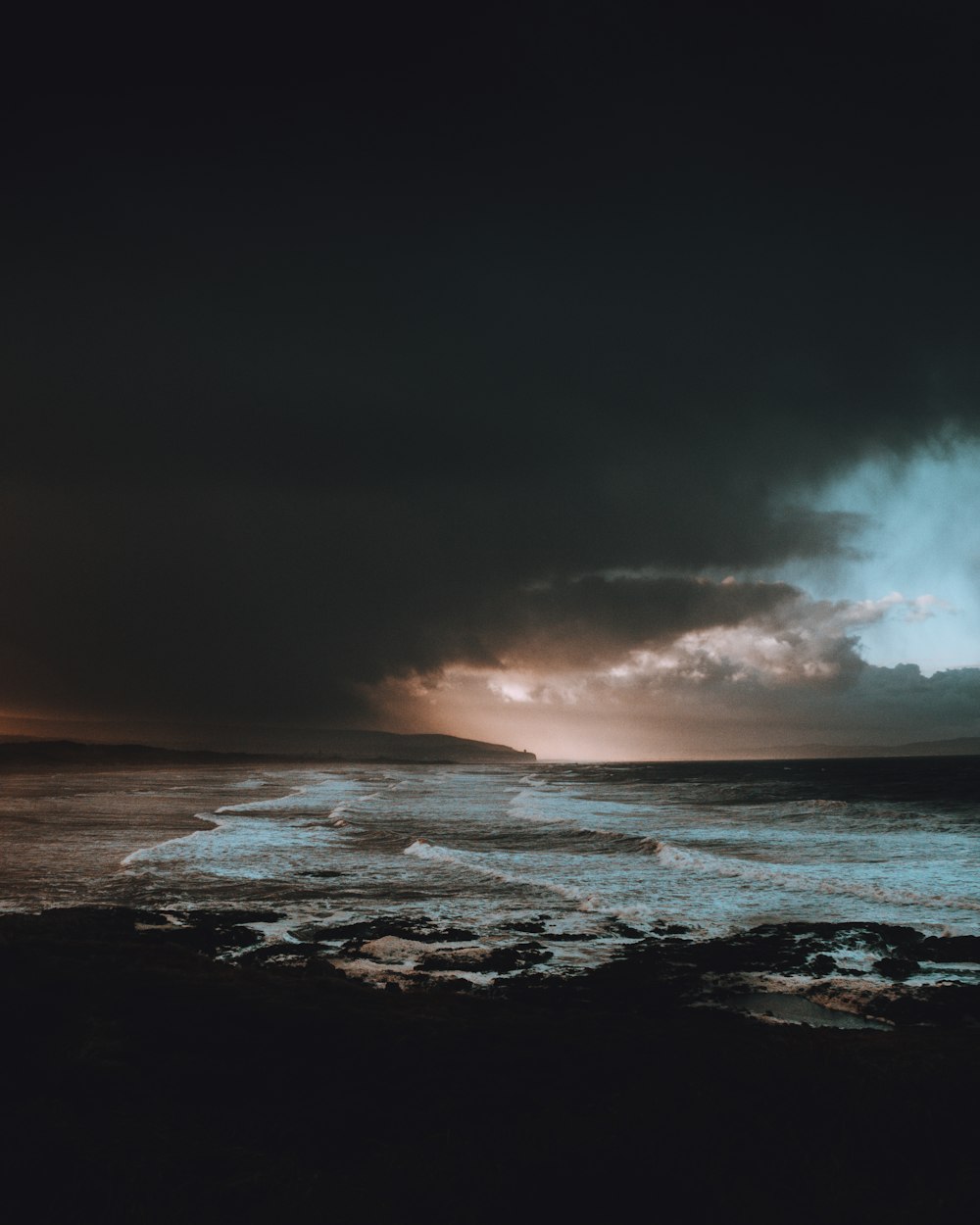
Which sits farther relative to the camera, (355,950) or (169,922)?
(169,922)

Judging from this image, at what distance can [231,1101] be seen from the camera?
941cm

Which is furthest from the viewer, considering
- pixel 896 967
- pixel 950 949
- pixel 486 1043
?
pixel 950 949

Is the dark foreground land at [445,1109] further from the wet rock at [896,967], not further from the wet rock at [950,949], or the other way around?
the wet rock at [950,949]

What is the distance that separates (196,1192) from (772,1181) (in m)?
5.38

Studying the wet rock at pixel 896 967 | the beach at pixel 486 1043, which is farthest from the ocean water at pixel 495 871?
the wet rock at pixel 896 967

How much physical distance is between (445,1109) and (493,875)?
2262cm

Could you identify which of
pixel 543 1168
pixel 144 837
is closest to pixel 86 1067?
pixel 543 1168

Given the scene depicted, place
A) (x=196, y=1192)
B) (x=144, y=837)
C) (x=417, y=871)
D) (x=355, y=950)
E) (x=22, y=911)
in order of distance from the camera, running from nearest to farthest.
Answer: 1. (x=196, y=1192)
2. (x=355, y=950)
3. (x=22, y=911)
4. (x=417, y=871)
5. (x=144, y=837)

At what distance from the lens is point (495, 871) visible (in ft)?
106

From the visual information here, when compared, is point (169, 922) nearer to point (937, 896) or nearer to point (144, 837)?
point (144, 837)

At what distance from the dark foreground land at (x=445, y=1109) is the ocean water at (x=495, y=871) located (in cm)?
567

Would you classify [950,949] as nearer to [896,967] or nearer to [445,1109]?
[896,967]

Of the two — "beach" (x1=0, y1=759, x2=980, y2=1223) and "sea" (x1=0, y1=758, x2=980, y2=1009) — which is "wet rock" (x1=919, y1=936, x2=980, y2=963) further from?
"sea" (x1=0, y1=758, x2=980, y2=1009)

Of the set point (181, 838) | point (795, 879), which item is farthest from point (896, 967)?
point (181, 838)
